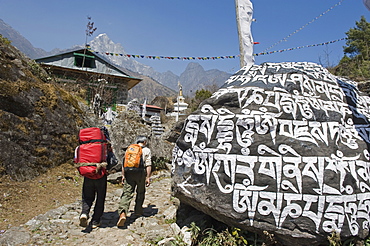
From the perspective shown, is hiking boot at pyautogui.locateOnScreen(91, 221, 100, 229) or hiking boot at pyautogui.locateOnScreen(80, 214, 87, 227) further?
hiking boot at pyautogui.locateOnScreen(91, 221, 100, 229)

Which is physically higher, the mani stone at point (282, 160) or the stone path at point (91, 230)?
the mani stone at point (282, 160)

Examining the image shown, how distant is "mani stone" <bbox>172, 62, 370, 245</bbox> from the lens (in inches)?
131

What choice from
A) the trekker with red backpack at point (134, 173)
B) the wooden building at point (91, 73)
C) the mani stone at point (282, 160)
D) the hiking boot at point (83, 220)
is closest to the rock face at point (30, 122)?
the hiking boot at point (83, 220)

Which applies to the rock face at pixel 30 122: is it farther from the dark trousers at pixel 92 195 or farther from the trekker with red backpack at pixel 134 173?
the trekker with red backpack at pixel 134 173

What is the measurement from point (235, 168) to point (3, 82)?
602 centimetres

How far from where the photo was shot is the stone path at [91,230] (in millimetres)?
3820

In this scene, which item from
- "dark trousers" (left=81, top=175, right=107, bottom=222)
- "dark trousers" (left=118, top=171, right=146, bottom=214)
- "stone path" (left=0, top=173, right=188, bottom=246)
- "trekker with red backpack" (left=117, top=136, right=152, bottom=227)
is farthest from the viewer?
"trekker with red backpack" (left=117, top=136, right=152, bottom=227)

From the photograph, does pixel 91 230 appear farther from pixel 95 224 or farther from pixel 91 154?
pixel 91 154

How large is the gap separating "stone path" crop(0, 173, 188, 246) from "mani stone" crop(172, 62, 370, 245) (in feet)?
3.35

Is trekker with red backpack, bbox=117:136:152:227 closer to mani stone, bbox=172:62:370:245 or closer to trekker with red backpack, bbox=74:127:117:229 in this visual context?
trekker with red backpack, bbox=74:127:117:229

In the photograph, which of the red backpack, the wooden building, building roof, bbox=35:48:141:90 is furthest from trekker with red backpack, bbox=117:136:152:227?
building roof, bbox=35:48:141:90

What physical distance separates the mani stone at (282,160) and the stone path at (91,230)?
3.35 feet

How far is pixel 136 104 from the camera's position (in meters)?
17.5

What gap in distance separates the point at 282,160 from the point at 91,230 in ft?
11.1
